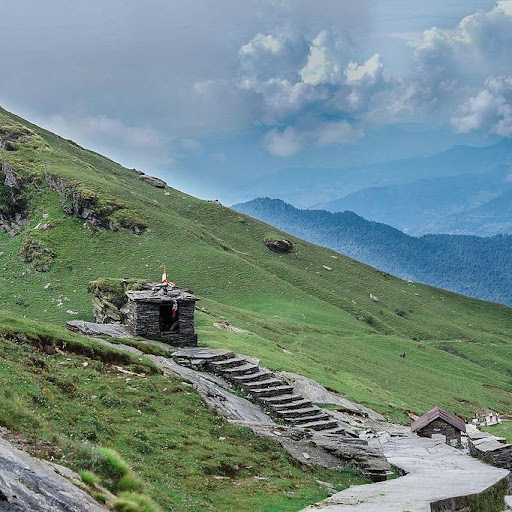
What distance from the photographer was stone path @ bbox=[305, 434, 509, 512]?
706 inches

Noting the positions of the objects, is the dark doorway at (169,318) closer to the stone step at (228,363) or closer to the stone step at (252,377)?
the stone step at (228,363)

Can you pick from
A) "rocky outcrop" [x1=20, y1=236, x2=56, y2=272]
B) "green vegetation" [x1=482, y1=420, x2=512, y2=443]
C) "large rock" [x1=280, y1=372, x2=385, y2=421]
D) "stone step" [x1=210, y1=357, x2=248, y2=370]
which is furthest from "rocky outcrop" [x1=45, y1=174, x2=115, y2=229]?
"stone step" [x1=210, y1=357, x2=248, y2=370]

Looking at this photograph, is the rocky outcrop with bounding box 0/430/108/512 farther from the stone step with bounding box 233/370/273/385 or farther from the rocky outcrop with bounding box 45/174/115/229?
→ the rocky outcrop with bounding box 45/174/115/229

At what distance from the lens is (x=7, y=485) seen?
1069 cm

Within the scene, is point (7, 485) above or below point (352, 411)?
above

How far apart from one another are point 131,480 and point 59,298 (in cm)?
6630

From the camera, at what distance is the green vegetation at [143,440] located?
16672mm

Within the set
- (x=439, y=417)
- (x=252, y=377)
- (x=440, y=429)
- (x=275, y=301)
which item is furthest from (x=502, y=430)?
(x=275, y=301)

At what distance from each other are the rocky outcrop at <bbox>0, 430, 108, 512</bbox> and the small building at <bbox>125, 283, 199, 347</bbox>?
28.1 meters

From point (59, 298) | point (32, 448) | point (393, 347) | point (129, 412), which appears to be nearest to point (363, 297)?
point (393, 347)

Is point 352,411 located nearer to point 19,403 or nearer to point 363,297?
point 19,403

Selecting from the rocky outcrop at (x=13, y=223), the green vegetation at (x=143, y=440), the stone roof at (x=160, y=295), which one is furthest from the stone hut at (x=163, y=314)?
the rocky outcrop at (x=13, y=223)

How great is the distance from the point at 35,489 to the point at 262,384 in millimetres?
25310

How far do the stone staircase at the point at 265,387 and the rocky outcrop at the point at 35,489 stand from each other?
2006 cm
